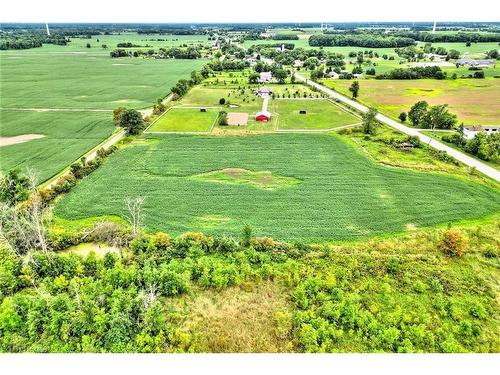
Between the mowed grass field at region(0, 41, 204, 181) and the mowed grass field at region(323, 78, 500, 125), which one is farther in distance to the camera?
the mowed grass field at region(323, 78, 500, 125)

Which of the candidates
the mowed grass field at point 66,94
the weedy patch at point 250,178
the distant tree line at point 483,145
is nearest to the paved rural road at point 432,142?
the distant tree line at point 483,145

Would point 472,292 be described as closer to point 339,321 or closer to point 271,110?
point 339,321

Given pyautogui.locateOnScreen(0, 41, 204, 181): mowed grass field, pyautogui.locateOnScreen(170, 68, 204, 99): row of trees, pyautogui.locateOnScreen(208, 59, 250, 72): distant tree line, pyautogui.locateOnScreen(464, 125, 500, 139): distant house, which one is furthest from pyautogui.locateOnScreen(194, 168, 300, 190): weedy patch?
pyautogui.locateOnScreen(208, 59, 250, 72): distant tree line

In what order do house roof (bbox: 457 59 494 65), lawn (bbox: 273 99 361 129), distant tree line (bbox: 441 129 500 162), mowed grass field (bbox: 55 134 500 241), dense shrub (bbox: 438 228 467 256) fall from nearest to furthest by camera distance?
dense shrub (bbox: 438 228 467 256) < mowed grass field (bbox: 55 134 500 241) < distant tree line (bbox: 441 129 500 162) < lawn (bbox: 273 99 361 129) < house roof (bbox: 457 59 494 65)

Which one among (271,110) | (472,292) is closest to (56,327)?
(472,292)

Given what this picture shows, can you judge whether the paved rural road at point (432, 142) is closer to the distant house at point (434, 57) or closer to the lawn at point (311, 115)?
the lawn at point (311, 115)

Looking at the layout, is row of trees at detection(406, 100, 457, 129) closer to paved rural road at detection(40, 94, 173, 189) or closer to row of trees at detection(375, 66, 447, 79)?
row of trees at detection(375, 66, 447, 79)
